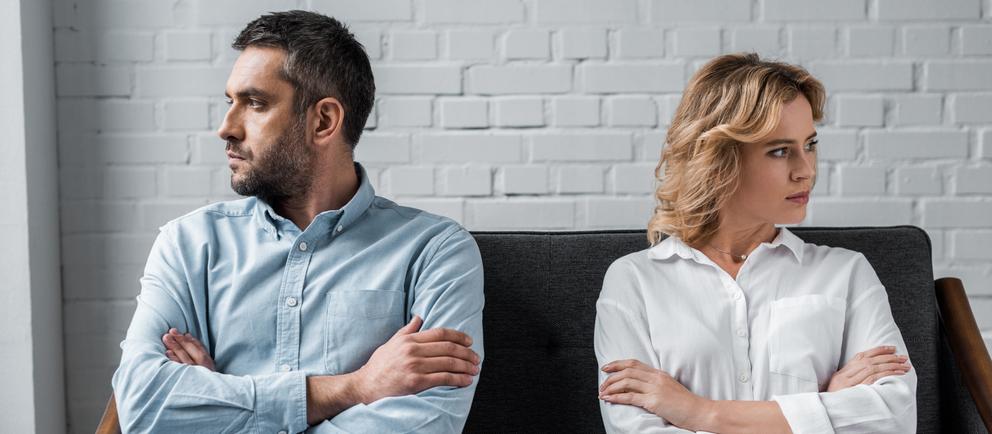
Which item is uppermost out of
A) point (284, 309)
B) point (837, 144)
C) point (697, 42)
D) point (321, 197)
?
point (697, 42)

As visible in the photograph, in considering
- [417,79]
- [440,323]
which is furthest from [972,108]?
[440,323]

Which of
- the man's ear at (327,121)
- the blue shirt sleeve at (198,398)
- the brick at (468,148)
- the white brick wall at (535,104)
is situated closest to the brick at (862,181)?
the white brick wall at (535,104)

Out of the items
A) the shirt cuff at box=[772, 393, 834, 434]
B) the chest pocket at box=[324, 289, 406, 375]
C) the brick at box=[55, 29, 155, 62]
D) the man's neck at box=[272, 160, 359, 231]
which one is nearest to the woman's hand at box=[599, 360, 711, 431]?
the shirt cuff at box=[772, 393, 834, 434]

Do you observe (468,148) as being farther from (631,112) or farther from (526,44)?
(631,112)

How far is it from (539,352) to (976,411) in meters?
0.91

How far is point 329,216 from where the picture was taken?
5.74ft

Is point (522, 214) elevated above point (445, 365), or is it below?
above

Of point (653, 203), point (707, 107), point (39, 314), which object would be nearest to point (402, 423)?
→ point (707, 107)

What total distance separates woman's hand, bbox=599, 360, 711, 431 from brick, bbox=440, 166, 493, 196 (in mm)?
777

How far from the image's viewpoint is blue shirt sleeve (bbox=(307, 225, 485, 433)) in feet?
5.02

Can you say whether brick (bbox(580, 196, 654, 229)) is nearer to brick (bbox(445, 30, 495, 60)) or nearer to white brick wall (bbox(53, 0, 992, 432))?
white brick wall (bbox(53, 0, 992, 432))

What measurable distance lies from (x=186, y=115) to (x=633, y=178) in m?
1.16

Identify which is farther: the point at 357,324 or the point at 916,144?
the point at 916,144

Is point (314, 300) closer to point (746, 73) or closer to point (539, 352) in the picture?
point (539, 352)
